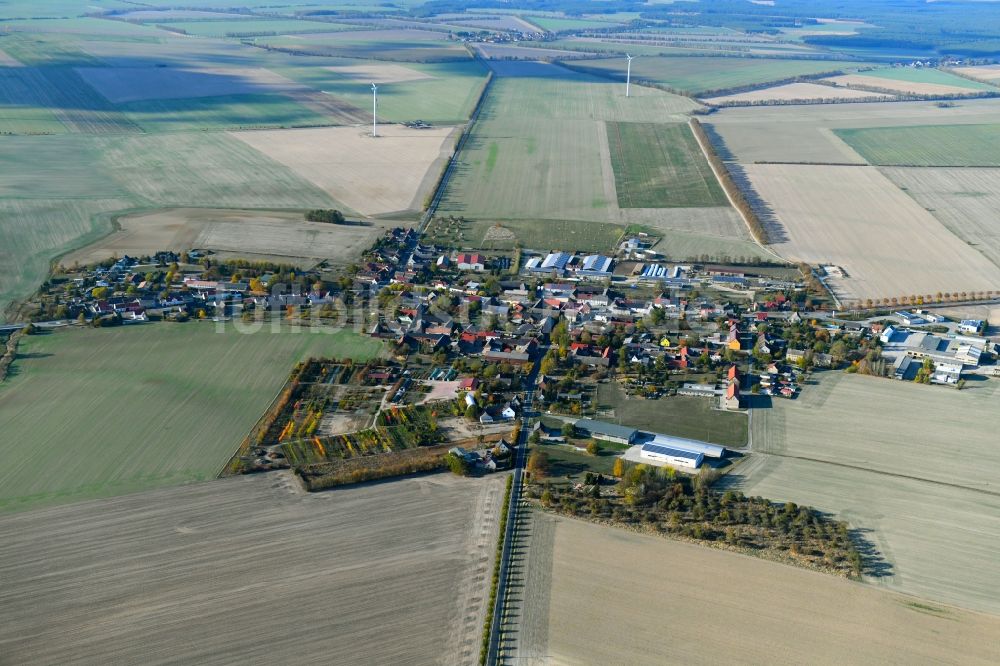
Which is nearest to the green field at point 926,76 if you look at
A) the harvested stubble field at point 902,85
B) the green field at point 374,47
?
the harvested stubble field at point 902,85

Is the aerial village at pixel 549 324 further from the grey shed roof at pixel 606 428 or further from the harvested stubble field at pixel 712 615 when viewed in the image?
the harvested stubble field at pixel 712 615

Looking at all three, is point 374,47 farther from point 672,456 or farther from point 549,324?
point 672,456

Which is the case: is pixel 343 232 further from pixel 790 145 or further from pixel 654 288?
pixel 790 145

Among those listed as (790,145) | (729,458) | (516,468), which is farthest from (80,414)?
(790,145)

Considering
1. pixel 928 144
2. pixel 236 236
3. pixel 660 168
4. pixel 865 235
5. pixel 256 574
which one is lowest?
pixel 256 574

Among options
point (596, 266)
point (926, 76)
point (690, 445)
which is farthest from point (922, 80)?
point (690, 445)

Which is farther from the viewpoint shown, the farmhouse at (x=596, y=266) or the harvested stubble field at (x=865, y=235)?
the farmhouse at (x=596, y=266)
